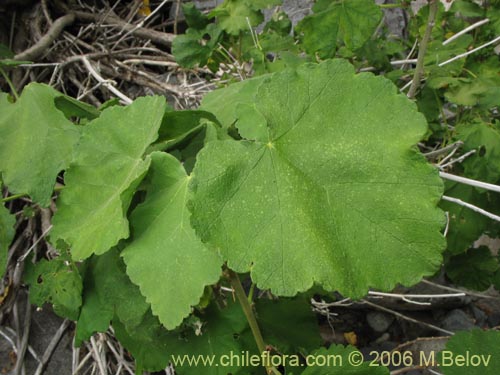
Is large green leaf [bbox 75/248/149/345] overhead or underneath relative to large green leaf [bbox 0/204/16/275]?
Answer: underneath

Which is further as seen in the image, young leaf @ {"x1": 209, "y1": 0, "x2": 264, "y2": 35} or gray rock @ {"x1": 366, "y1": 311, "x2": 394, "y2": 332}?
gray rock @ {"x1": 366, "y1": 311, "x2": 394, "y2": 332}

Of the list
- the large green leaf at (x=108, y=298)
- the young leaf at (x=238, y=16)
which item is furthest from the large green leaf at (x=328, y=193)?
the young leaf at (x=238, y=16)

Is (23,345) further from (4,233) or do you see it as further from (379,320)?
(379,320)

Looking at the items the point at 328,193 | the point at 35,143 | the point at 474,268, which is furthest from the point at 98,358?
the point at 474,268

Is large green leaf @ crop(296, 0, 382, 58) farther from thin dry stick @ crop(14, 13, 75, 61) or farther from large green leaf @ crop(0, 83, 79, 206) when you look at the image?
thin dry stick @ crop(14, 13, 75, 61)

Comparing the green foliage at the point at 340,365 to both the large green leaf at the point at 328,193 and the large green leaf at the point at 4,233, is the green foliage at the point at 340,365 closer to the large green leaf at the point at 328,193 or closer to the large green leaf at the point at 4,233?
the large green leaf at the point at 328,193

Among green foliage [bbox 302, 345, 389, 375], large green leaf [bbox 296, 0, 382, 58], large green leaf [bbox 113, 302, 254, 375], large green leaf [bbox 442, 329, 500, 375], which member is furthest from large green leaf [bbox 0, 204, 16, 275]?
large green leaf [bbox 442, 329, 500, 375]

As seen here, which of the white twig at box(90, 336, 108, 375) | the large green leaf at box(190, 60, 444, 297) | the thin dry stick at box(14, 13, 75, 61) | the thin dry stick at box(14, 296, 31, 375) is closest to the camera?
the large green leaf at box(190, 60, 444, 297)

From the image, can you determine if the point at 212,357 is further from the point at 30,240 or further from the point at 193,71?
the point at 193,71
